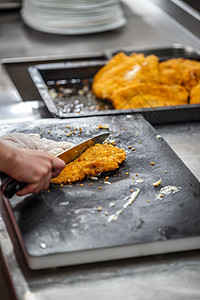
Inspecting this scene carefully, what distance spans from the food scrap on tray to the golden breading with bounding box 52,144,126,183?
1.37 ft

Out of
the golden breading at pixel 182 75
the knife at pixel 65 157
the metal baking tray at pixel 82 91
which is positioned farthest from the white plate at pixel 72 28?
the knife at pixel 65 157

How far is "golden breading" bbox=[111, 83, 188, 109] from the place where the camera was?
5.29 ft

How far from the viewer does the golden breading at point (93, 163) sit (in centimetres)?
112

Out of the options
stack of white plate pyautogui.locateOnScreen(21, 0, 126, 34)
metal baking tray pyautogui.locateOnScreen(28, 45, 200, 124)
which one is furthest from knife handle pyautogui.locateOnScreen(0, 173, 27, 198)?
stack of white plate pyautogui.locateOnScreen(21, 0, 126, 34)

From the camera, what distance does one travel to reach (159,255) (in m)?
0.94

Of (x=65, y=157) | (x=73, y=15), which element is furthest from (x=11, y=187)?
(x=73, y=15)

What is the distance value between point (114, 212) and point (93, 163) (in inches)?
7.9

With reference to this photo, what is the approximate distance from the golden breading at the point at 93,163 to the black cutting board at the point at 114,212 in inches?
0.8

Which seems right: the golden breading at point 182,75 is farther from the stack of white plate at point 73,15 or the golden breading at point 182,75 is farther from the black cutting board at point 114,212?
the stack of white plate at point 73,15

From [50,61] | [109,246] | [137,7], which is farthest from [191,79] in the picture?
[137,7]

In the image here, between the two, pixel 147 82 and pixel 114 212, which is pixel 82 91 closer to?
pixel 147 82

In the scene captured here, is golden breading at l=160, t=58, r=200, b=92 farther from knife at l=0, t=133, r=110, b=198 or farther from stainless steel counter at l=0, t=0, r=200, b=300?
knife at l=0, t=133, r=110, b=198

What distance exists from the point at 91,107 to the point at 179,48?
0.61 m

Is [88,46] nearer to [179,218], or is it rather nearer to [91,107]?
[91,107]
